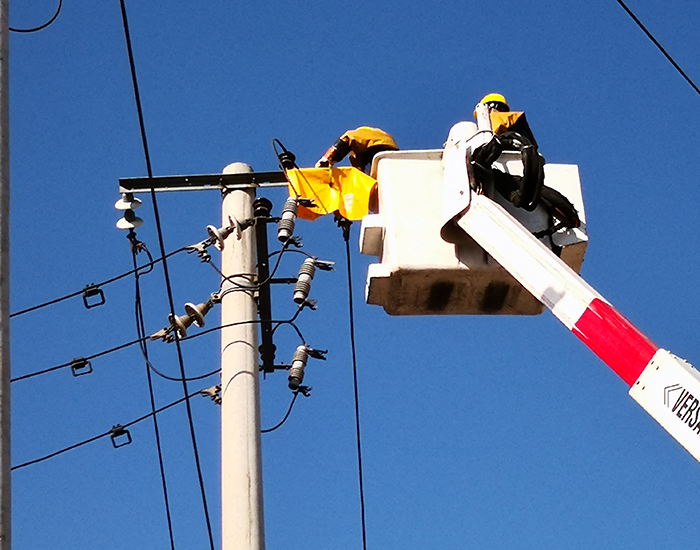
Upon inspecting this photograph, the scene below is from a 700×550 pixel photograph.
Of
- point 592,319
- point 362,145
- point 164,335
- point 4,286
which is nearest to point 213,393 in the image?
point 164,335

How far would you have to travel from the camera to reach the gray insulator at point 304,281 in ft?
24.9

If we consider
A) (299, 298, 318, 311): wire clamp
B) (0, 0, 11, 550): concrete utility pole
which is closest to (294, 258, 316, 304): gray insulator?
(299, 298, 318, 311): wire clamp

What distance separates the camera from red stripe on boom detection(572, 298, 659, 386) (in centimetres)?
494

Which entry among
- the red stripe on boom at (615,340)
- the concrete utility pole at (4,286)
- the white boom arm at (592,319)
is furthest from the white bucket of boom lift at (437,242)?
the concrete utility pole at (4,286)

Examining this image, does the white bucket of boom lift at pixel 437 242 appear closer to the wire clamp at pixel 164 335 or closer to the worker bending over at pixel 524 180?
the worker bending over at pixel 524 180

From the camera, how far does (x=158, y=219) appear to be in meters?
8.20

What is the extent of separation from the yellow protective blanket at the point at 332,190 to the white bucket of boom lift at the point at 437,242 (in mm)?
438

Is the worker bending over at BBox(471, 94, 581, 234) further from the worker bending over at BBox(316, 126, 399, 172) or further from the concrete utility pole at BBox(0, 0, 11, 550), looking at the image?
the concrete utility pole at BBox(0, 0, 11, 550)

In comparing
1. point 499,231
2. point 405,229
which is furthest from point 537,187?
point 405,229

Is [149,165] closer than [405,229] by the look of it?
No

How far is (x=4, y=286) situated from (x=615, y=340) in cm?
243

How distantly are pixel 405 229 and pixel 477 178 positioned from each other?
457 millimetres

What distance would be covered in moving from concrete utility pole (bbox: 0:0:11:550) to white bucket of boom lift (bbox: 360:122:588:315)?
2.83m

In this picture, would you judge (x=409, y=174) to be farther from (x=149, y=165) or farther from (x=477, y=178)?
(x=149, y=165)
